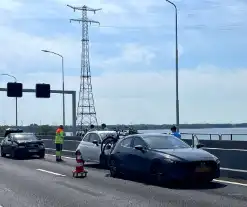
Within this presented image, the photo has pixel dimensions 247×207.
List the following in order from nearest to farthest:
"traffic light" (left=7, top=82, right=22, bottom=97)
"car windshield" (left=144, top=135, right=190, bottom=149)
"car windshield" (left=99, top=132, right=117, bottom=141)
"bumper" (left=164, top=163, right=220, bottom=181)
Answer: "bumper" (left=164, top=163, right=220, bottom=181), "car windshield" (left=144, top=135, right=190, bottom=149), "car windshield" (left=99, top=132, right=117, bottom=141), "traffic light" (left=7, top=82, right=22, bottom=97)

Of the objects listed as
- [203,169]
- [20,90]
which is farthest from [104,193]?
[20,90]

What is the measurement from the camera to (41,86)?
155ft

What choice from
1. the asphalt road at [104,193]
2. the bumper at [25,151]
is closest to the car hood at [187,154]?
the asphalt road at [104,193]

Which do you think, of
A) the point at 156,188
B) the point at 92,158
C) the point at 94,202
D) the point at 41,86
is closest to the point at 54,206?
the point at 94,202

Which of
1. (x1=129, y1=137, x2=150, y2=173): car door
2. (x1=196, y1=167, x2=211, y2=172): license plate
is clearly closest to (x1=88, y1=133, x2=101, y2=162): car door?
(x1=129, y1=137, x2=150, y2=173): car door

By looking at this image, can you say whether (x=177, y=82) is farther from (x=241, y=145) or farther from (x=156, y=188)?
(x=156, y=188)

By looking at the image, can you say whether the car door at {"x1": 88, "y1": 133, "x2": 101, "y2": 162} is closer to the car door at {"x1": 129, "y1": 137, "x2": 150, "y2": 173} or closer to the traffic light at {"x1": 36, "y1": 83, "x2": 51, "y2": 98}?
the car door at {"x1": 129, "y1": 137, "x2": 150, "y2": 173}

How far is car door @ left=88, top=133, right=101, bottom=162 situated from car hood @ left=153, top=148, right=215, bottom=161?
6036mm

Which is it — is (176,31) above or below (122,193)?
above

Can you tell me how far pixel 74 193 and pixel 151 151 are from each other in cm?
284

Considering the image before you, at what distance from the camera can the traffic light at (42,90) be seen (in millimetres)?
47281

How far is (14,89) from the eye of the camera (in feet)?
155

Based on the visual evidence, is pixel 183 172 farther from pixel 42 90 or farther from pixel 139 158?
pixel 42 90

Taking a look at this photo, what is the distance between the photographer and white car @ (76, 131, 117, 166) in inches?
826
